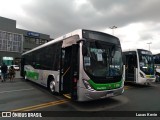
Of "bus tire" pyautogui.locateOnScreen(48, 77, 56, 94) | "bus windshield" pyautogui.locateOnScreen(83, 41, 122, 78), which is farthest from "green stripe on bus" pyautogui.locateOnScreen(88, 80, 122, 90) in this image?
"bus tire" pyautogui.locateOnScreen(48, 77, 56, 94)

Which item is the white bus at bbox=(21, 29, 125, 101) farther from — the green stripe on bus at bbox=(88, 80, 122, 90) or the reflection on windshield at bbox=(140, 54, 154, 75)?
the reflection on windshield at bbox=(140, 54, 154, 75)

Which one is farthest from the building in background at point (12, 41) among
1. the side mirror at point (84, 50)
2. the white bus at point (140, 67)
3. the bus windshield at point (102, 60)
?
the side mirror at point (84, 50)

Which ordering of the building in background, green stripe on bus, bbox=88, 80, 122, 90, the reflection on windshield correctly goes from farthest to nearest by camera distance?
1. the building in background
2. the reflection on windshield
3. green stripe on bus, bbox=88, 80, 122, 90

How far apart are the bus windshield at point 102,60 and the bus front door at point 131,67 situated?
19.3 feet

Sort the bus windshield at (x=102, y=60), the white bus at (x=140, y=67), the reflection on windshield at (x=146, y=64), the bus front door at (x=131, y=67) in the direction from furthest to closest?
the bus front door at (x=131, y=67)
the reflection on windshield at (x=146, y=64)
the white bus at (x=140, y=67)
the bus windshield at (x=102, y=60)

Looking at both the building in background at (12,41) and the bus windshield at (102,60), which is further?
the building in background at (12,41)

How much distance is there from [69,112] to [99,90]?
1.46 metres

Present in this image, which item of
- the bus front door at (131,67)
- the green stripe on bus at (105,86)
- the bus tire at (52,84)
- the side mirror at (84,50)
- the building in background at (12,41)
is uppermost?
the building in background at (12,41)

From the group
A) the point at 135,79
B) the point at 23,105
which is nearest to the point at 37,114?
the point at 23,105

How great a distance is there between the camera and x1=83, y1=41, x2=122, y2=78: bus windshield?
6.42 m

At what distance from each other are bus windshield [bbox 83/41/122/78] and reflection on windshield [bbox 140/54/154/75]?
229 inches

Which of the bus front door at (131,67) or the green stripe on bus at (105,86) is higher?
the bus front door at (131,67)

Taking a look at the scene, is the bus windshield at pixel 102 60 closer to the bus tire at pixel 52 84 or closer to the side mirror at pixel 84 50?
the side mirror at pixel 84 50

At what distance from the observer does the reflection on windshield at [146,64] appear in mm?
12491
